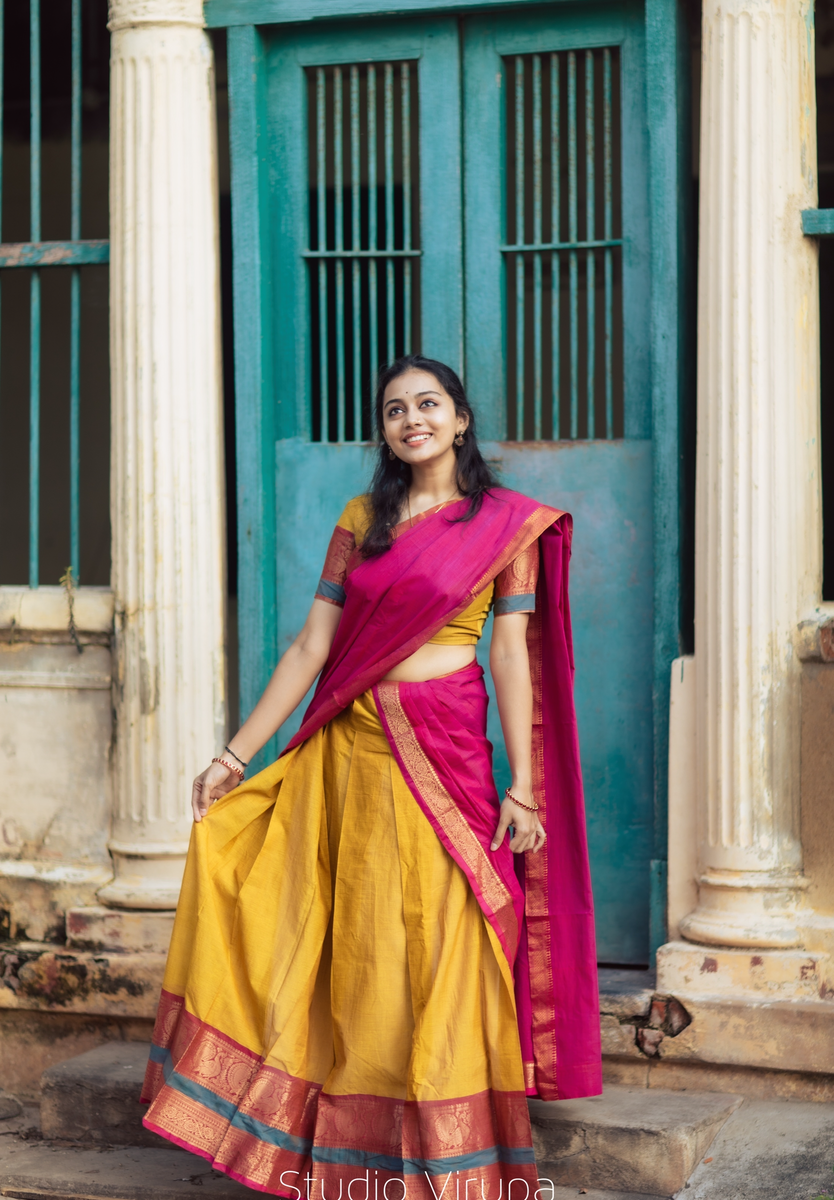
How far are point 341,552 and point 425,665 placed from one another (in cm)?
36

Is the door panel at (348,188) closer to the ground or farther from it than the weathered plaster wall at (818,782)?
farther from it

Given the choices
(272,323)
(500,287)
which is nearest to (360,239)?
(272,323)

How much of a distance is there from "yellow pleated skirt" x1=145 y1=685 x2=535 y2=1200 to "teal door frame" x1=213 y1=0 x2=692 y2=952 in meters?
1.04

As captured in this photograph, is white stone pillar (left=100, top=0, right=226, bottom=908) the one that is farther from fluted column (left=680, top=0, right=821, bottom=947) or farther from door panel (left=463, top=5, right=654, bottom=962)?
fluted column (left=680, top=0, right=821, bottom=947)

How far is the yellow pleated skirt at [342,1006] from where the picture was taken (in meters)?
2.81

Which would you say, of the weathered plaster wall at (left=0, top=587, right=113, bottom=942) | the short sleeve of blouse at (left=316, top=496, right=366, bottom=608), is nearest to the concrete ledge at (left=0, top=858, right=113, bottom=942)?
the weathered plaster wall at (left=0, top=587, right=113, bottom=942)

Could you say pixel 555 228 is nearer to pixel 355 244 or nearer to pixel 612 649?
pixel 355 244

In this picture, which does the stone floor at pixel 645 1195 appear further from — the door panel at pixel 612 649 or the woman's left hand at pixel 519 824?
the woman's left hand at pixel 519 824

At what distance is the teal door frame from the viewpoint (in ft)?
12.1

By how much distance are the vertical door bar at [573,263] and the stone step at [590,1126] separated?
1.93m

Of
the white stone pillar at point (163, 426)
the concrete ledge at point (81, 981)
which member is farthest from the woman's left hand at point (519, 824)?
the concrete ledge at point (81, 981)

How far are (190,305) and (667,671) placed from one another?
1842mm

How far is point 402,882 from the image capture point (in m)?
2.89

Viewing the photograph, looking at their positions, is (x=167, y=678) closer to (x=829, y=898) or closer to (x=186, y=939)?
(x=186, y=939)
